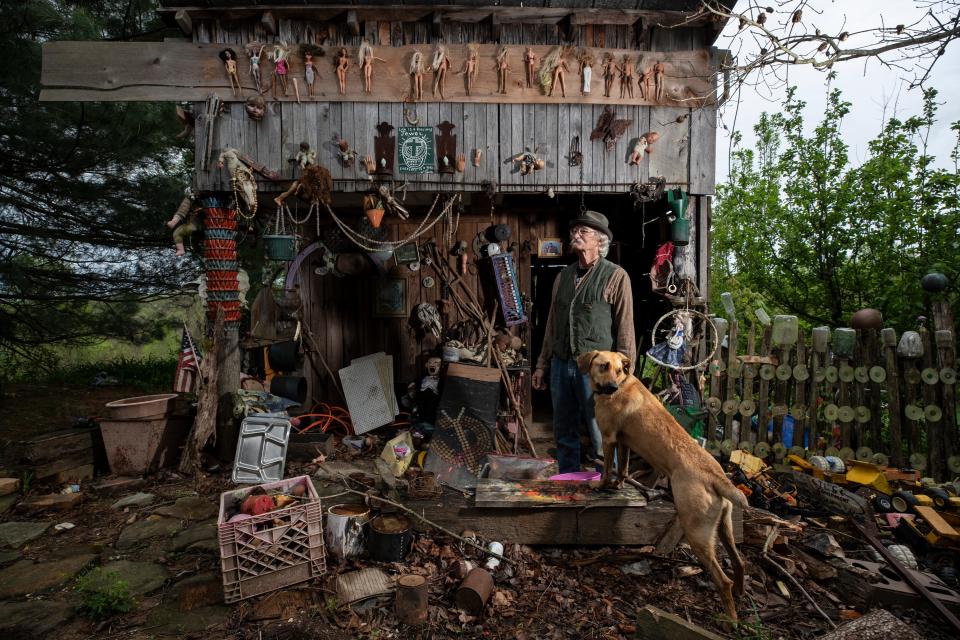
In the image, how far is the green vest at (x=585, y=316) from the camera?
3805mm

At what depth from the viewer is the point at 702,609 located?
278 centimetres

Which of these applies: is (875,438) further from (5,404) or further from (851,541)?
(5,404)

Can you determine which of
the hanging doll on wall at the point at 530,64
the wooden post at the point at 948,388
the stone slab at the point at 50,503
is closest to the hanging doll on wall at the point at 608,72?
the hanging doll on wall at the point at 530,64

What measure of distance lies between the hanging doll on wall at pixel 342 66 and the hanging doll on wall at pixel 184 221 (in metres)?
2.14

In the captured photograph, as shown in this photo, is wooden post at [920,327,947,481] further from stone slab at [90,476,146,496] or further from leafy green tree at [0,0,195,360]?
leafy green tree at [0,0,195,360]

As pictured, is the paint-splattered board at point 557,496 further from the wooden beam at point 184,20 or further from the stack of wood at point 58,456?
the wooden beam at point 184,20

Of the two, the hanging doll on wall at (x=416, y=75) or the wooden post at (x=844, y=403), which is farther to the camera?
the hanging doll on wall at (x=416, y=75)

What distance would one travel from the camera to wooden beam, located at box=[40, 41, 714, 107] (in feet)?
17.0

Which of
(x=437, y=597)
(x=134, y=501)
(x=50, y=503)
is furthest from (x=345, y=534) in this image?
(x=50, y=503)

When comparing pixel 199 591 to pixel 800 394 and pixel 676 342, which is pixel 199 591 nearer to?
pixel 676 342

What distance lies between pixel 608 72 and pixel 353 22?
3.02 metres

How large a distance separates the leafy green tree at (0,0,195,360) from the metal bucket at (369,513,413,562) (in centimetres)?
692

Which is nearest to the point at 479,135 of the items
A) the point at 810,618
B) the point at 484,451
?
the point at 484,451

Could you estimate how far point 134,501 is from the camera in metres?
4.41
